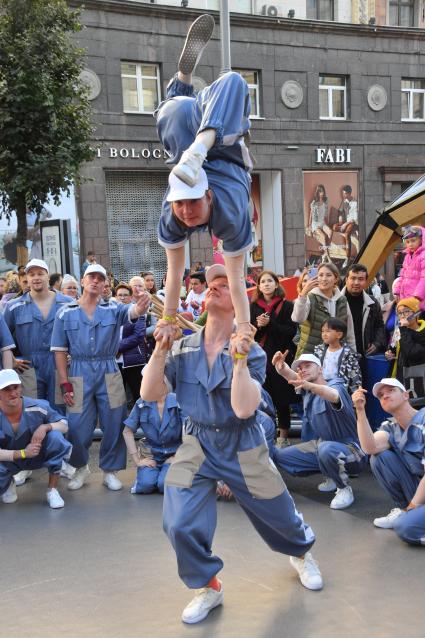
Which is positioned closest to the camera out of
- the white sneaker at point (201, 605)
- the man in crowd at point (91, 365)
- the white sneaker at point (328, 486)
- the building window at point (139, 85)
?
the white sneaker at point (201, 605)

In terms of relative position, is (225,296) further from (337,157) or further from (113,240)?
(337,157)

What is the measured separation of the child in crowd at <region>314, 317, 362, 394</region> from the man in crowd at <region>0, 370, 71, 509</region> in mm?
2104

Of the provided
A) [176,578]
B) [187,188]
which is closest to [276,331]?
[176,578]

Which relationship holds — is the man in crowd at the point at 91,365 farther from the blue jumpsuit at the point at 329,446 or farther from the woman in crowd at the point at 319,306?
the woman in crowd at the point at 319,306

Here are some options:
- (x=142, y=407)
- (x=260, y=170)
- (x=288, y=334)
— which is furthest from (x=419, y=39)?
(x=142, y=407)

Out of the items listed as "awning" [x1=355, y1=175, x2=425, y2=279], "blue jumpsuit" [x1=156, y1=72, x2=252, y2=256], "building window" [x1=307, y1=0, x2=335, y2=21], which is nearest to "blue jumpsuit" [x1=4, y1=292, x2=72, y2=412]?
"blue jumpsuit" [x1=156, y1=72, x2=252, y2=256]

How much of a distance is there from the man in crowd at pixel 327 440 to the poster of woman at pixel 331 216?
1381 centimetres

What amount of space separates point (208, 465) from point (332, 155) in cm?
1655

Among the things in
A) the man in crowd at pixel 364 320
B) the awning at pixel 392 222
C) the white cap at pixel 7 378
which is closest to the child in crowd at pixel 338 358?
the man in crowd at pixel 364 320

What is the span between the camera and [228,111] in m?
2.53

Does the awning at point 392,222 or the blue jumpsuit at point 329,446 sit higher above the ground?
the awning at point 392,222

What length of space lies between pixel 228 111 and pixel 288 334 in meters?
3.56

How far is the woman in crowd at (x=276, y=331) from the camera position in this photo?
586 cm

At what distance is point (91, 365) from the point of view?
16.8 ft
